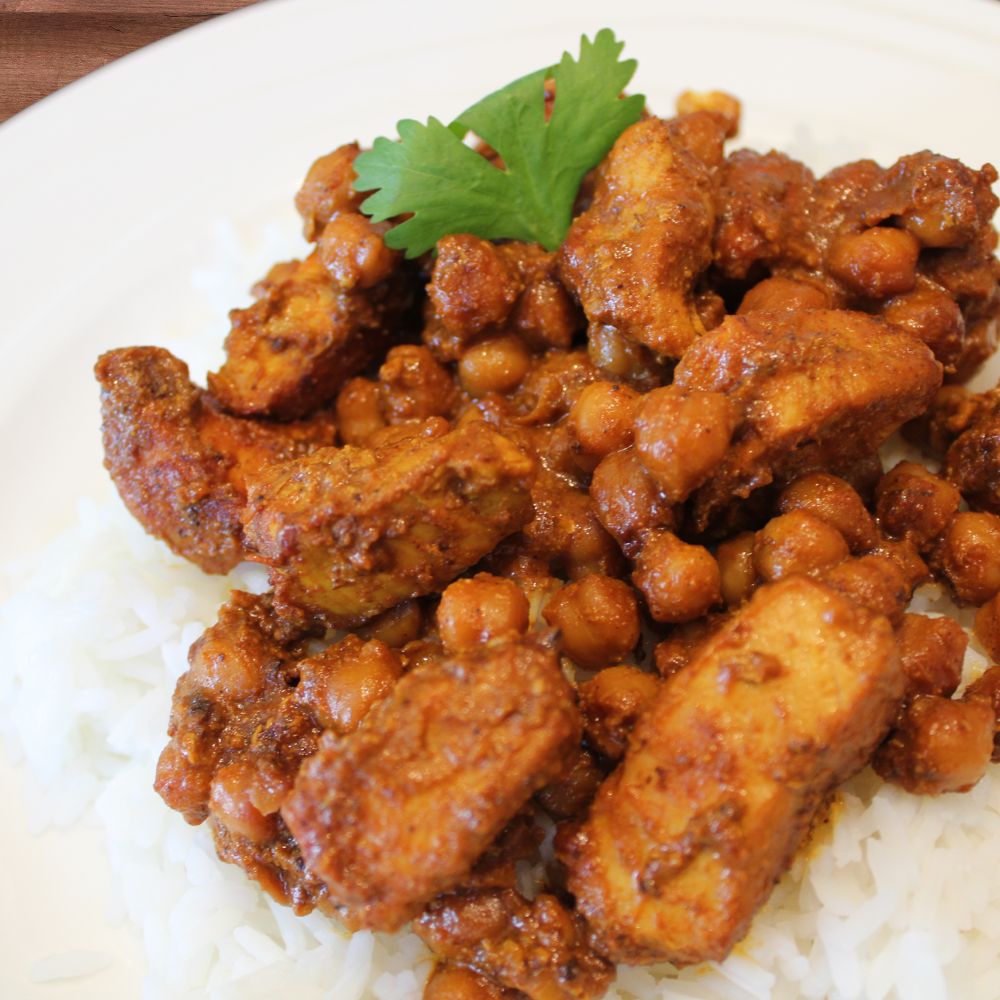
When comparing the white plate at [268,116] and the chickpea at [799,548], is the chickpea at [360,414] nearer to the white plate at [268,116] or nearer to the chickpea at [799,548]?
the white plate at [268,116]

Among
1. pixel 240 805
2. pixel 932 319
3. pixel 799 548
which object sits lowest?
pixel 240 805

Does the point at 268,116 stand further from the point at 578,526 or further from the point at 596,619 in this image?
the point at 596,619

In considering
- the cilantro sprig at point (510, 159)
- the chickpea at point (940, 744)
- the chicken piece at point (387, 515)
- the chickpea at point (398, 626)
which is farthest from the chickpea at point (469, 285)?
the chickpea at point (940, 744)

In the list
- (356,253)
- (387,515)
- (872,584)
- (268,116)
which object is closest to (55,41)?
(268,116)

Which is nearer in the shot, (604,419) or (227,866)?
(604,419)

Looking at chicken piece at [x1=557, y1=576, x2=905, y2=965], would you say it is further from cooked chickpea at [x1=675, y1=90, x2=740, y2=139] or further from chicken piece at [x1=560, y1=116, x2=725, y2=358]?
cooked chickpea at [x1=675, y1=90, x2=740, y2=139]

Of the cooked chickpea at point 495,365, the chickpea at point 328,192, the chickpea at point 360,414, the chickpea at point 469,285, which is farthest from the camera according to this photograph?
the chickpea at point 328,192

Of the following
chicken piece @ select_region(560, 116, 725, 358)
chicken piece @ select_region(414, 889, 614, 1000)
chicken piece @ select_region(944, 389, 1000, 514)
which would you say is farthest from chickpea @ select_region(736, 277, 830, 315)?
chicken piece @ select_region(414, 889, 614, 1000)

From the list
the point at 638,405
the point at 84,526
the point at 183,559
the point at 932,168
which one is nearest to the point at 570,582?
the point at 638,405
